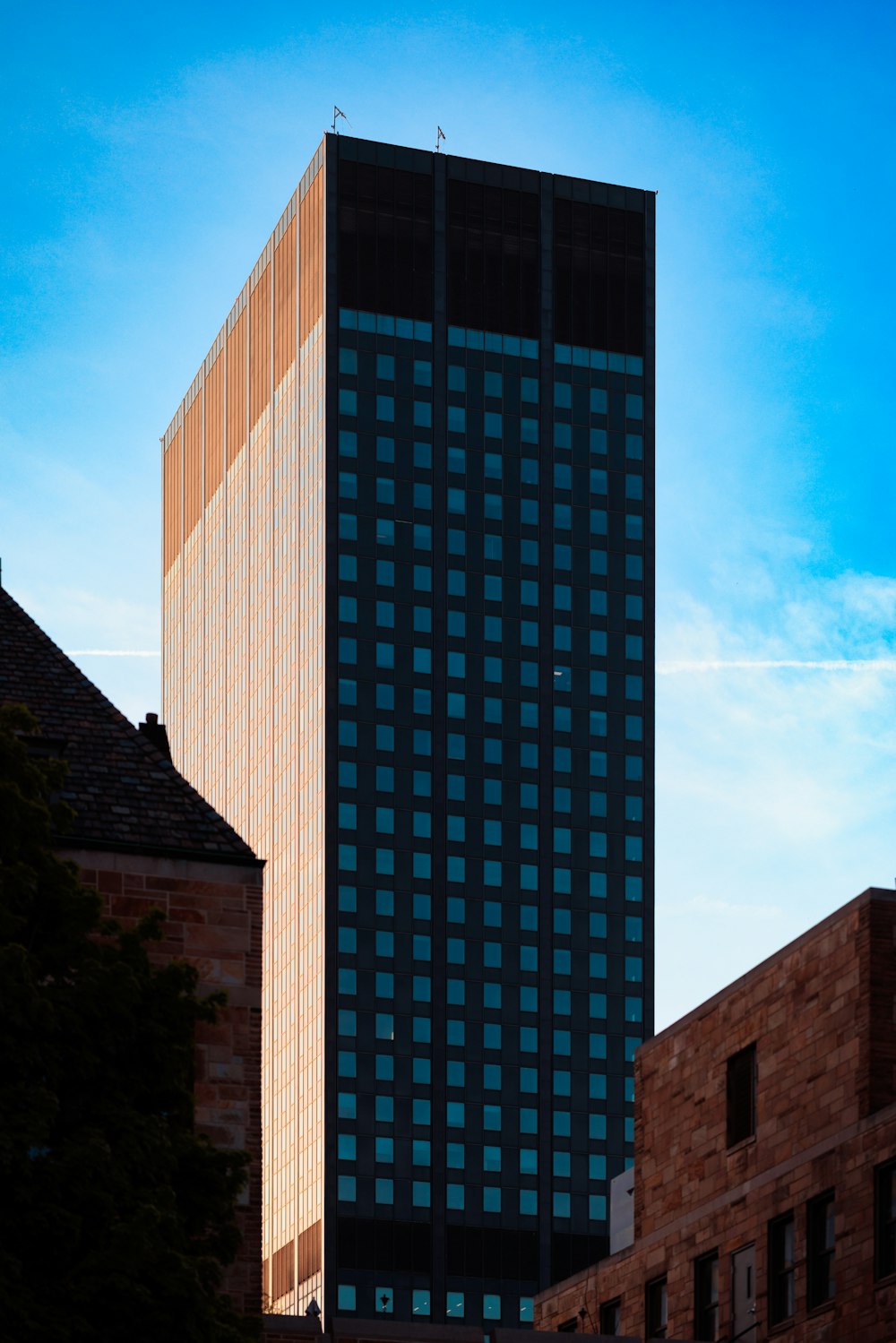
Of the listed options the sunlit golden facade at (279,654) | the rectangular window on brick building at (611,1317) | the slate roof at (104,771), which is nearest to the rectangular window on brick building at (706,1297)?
the rectangular window on brick building at (611,1317)

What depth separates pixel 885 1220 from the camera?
1850 inches

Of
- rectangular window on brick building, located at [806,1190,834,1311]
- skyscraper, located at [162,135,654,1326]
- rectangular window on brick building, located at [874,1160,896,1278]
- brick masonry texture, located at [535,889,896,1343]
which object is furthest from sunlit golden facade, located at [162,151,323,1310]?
rectangular window on brick building, located at [874,1160,896,1278]

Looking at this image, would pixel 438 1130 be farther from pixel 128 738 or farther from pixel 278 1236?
pixel 128 738

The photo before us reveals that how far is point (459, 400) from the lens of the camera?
16975 cm

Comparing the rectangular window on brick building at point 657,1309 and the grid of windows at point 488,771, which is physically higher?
the grid of windows at point 488,771

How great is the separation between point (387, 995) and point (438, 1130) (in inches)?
356

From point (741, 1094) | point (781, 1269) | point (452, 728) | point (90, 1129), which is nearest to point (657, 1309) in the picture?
point (741, 1094)

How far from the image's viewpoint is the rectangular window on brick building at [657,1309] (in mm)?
56188

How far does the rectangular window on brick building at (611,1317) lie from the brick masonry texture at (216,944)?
1052 inches

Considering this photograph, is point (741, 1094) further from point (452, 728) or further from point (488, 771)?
point (488, 771)

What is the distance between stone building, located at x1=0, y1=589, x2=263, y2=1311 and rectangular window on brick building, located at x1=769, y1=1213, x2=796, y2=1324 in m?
19.6

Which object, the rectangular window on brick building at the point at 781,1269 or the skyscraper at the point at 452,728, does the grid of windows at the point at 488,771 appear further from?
the rectangular window on brick building at the point at 781,1269

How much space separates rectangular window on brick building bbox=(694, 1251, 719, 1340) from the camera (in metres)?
53.6

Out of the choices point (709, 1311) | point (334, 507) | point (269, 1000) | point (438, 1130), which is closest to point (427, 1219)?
point (438, 1130)
